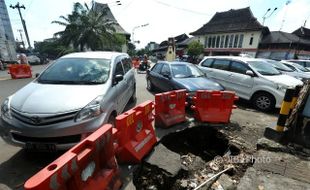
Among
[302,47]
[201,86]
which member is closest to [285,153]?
[201,86]

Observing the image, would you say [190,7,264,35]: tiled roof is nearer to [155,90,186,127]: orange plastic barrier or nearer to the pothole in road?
[155,90,186,127]: orange plastic barrier

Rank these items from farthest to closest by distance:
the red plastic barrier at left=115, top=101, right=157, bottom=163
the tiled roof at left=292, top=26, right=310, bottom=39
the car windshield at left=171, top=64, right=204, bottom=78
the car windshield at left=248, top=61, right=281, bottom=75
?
the tiled roof at left=292, top=26, right=310, bottom=39
the car windshield at left=248, top=61, right=281, bottom=75
the car windshield at left=171, top=64, right=204, bottom=78
the red plastic barrier at left=115, top=101, right=157, bottom=163

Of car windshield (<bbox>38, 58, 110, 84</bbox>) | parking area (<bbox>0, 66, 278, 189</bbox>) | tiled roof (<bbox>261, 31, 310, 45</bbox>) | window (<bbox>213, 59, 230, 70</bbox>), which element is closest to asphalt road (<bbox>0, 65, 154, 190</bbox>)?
parking area (<bbox>0, 66, 278, 189</bbox>)

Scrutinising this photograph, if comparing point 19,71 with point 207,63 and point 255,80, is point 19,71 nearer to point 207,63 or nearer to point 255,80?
point 207,63

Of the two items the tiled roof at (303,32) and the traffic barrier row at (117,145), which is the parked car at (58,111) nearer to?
the traffic barrier row at (117,145)

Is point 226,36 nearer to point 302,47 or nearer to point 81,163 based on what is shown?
point 302,47

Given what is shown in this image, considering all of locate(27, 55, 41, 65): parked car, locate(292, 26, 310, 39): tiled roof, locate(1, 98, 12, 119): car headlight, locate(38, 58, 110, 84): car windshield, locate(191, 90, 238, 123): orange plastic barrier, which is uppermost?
locate(292, 26, 310, 39): tiled roof

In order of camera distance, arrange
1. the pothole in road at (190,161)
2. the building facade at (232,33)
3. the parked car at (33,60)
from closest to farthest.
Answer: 1. the pothole in road at (190,161)
2. the parked car at (33,60)
3. the building facade at (232,33)

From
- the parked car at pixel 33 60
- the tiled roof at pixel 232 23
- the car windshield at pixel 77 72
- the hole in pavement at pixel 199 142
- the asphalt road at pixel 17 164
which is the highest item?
the tiled roof at pixel 232 23

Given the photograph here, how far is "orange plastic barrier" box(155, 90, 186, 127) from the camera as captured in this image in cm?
470

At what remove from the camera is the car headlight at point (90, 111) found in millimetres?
3045

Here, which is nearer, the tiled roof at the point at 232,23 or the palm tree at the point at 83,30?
the palm tree at the point at 83,30

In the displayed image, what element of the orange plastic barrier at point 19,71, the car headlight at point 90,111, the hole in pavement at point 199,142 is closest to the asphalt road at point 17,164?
the car headlight at point 90,111

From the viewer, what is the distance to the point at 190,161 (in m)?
3.53
